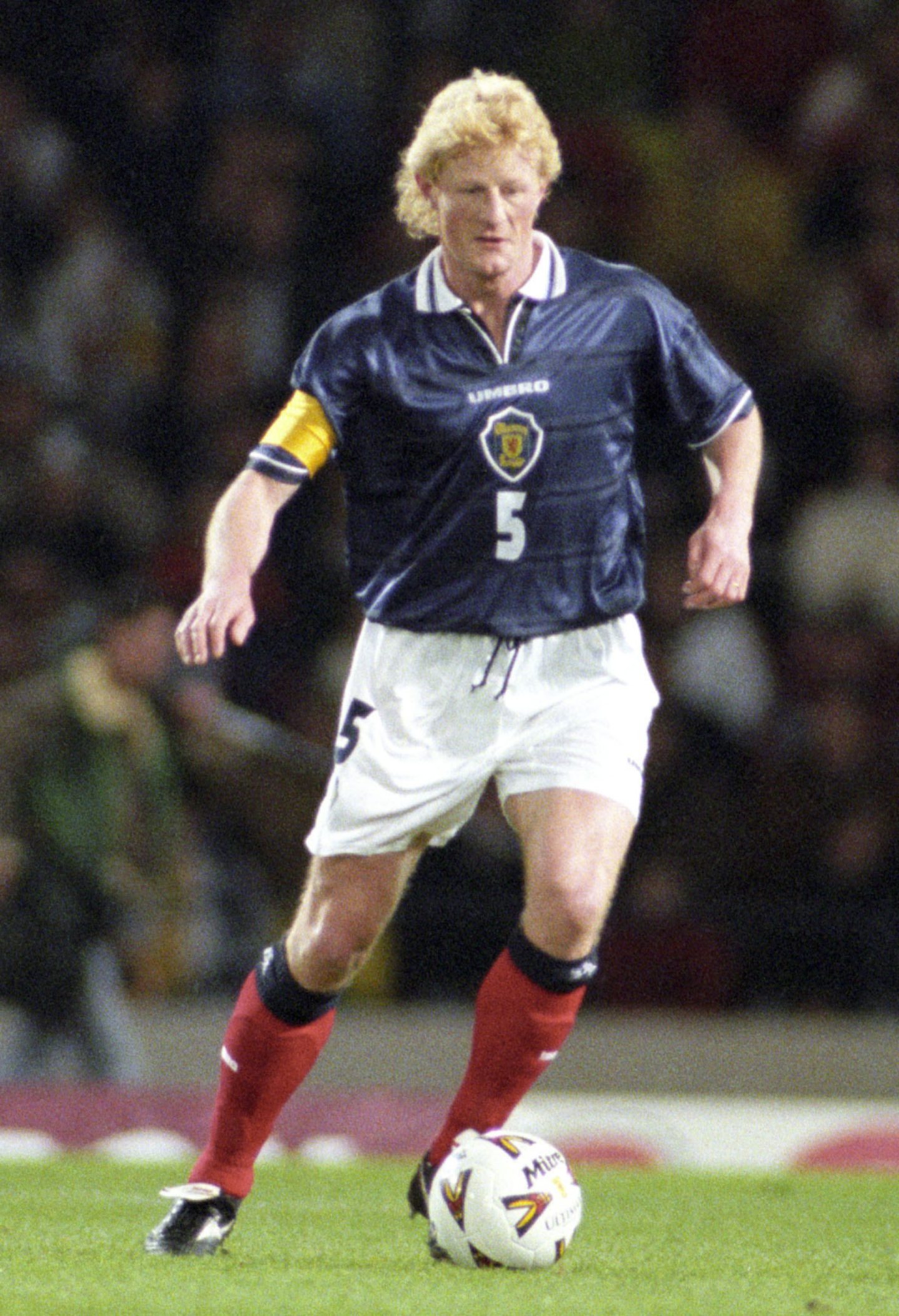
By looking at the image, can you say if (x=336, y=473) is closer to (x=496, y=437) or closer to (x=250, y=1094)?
(x=496, y=437)

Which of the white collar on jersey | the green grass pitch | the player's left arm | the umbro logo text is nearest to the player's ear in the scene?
the white collar on jersey

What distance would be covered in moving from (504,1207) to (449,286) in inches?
66.8

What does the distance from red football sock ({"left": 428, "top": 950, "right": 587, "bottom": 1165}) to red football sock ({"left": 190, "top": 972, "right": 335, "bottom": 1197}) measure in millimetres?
329

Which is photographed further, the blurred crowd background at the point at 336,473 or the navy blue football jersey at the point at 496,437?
the blurred crowd background at the point at 336,473

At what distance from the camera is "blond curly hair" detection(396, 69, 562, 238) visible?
14.0ft

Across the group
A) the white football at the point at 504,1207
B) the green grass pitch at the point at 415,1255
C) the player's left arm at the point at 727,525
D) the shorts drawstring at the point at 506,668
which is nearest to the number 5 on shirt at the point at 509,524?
the shorts drawstring at the point at 506,668

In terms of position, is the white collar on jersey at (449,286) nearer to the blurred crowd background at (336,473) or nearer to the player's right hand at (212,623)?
the player's right hand at (212,623)

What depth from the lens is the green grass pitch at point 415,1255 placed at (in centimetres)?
358

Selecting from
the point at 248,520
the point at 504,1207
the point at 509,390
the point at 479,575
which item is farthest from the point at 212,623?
the point at 504,1207

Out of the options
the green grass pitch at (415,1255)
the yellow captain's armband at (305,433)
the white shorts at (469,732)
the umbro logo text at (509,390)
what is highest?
the umbro logo text at (509,390)

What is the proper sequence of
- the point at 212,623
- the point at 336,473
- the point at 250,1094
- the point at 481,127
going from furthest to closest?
the point at 336,473, the point at 250,1094, the point at 481,127, the point at 212,623

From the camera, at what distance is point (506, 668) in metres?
4.41

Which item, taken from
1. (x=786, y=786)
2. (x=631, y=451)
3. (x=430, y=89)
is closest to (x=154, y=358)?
(x=430, y=89)

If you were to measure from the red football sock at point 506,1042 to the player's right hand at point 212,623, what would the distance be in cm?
83
